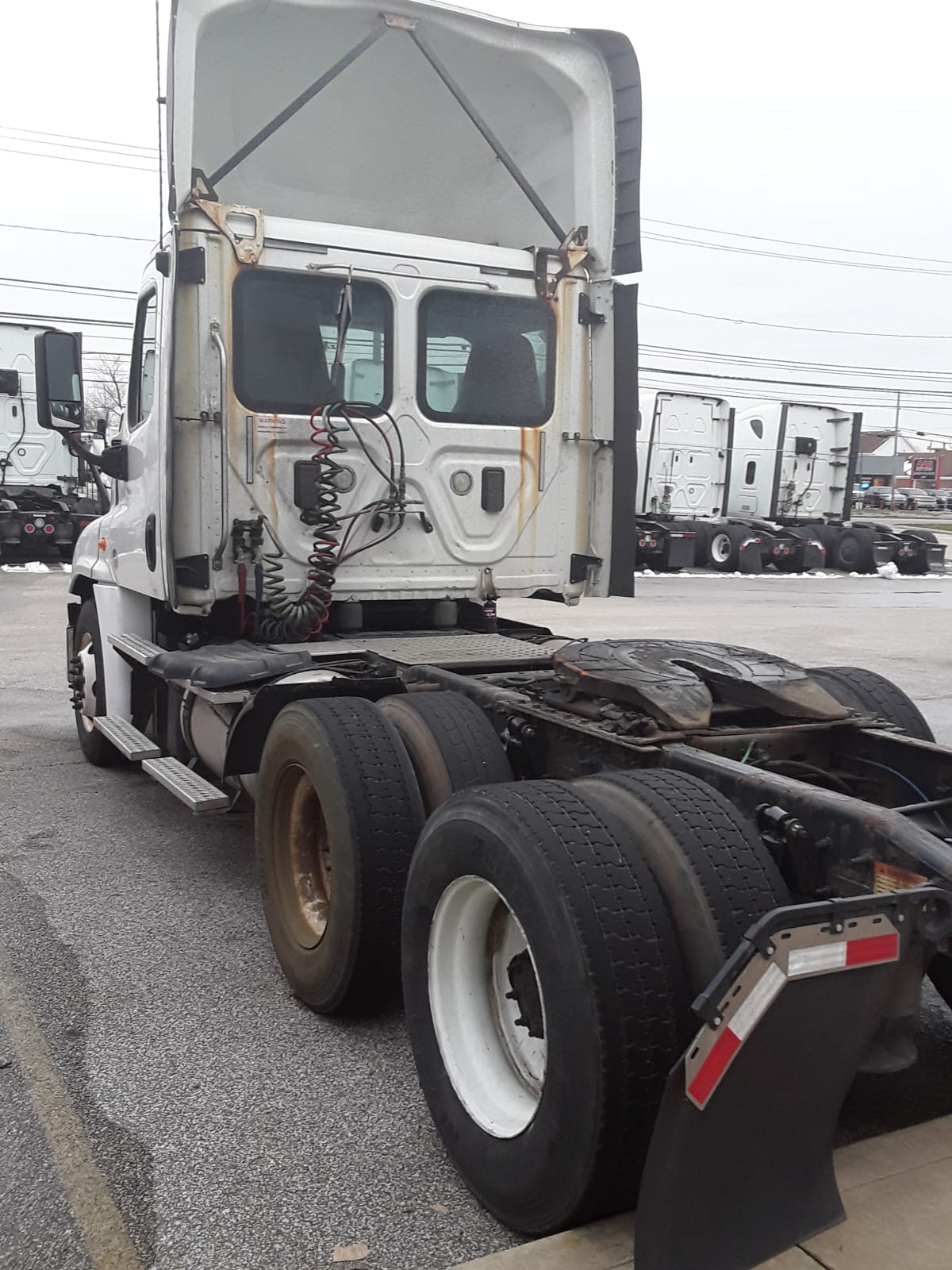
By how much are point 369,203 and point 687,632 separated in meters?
8.61

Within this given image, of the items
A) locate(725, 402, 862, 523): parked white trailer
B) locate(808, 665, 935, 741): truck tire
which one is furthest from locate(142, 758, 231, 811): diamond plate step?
locate(725, 402, 862, 523): parked white trailer

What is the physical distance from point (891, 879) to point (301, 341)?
387 cm

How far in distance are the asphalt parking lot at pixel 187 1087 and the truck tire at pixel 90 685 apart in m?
0.80

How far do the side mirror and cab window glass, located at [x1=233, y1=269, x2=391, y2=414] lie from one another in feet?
3.66

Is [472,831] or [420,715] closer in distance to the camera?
[472,831]

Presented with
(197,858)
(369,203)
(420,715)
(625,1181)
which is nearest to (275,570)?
(197,858)

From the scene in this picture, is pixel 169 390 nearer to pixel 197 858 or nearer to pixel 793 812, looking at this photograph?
pixel 197 858

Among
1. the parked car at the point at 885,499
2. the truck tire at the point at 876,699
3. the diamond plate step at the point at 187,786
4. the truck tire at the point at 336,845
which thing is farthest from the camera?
the parked car at the point at 885,499

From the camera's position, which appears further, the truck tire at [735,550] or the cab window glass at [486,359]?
the truck tire at [735,550]

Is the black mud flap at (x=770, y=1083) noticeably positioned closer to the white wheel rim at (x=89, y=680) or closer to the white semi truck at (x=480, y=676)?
the white semi truck at (x=480, y=676)

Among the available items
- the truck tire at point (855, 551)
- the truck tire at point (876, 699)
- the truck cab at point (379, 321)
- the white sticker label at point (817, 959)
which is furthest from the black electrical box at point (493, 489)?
the truck tire at point (855, 551)

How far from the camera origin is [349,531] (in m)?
5.67

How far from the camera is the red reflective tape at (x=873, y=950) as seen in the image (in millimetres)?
2207

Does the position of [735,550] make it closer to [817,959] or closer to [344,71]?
[344,71]
